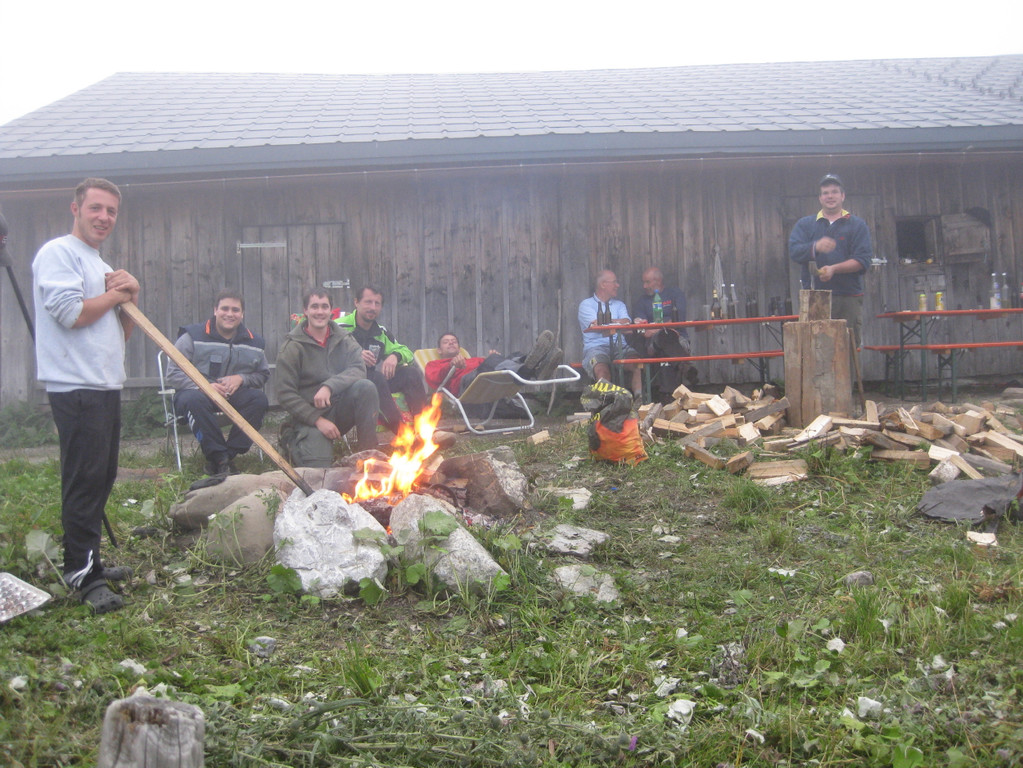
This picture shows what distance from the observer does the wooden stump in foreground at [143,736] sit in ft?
6.16

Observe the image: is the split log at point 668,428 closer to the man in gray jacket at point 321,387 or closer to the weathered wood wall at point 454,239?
the man in gray jacket at point 321,387

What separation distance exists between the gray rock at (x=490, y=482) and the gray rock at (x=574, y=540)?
0.40 meters

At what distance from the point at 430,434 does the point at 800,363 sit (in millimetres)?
2840

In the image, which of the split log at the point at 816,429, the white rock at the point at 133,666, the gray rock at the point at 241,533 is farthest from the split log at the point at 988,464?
the white rock at the point at 133,666

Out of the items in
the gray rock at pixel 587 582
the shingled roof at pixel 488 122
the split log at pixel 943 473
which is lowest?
the split log at pixel 943 473

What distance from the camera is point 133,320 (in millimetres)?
3648

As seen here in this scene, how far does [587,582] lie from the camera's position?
369 cm

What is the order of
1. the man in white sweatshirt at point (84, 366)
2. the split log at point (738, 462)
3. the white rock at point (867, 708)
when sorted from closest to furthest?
the white rock at point (867, 708), the man in white sweatshirt at point (84, 366), the split log at point (738, 462)

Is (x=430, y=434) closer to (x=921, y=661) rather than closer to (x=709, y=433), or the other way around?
(x=709, y=433)

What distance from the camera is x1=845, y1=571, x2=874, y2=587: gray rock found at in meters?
3.46

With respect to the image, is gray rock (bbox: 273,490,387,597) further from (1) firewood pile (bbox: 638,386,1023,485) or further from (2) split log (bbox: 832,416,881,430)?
(2) split log (bbox: 832,416,881,430)

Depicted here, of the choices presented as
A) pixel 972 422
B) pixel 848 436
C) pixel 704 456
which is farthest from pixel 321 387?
pixel 972 422

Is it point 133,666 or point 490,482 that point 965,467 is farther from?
point 133,666

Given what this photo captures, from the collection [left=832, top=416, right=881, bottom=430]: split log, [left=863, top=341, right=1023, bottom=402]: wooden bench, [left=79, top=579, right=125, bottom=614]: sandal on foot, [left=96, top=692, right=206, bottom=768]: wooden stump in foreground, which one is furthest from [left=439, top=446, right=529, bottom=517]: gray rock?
[left=863, top=341, right=1023, bottom=402]: wooden bench
